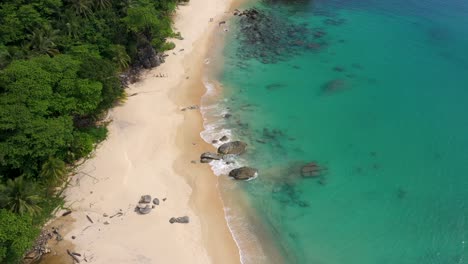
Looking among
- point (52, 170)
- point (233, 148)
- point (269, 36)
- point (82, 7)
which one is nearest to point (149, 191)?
point (52, 170)

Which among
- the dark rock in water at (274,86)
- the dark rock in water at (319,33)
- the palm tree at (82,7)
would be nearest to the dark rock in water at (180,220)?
the dark rock in water at (274,86)

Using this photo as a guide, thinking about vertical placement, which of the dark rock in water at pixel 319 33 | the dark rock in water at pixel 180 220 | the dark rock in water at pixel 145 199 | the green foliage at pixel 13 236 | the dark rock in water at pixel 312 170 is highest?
the dark rock in water at pixel 319 33

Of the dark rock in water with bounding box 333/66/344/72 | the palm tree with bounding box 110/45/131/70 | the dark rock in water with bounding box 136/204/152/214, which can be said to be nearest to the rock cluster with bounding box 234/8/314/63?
the dark rock in water with bounding box 333/66/344/72

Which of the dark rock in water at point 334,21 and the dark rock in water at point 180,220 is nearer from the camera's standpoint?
the dark rock in water at point 180,220

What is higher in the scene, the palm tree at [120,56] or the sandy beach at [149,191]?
the palm tree at [120,56]

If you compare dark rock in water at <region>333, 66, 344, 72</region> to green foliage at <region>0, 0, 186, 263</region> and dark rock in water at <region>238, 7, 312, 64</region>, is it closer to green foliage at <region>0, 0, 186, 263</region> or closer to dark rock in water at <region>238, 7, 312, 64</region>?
dark rock in water at <region>238, 7, 312, 64</region>

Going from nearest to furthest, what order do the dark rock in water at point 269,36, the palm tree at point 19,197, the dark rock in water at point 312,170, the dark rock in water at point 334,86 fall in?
the palm tree at point 19,197
the dark rock in water at point 312,170
the dark rock in water at point 334,86
the dark rock in water at point 269,36

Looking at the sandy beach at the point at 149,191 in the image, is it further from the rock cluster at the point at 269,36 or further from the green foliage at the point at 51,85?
the rock cluster at the point at 269,36
